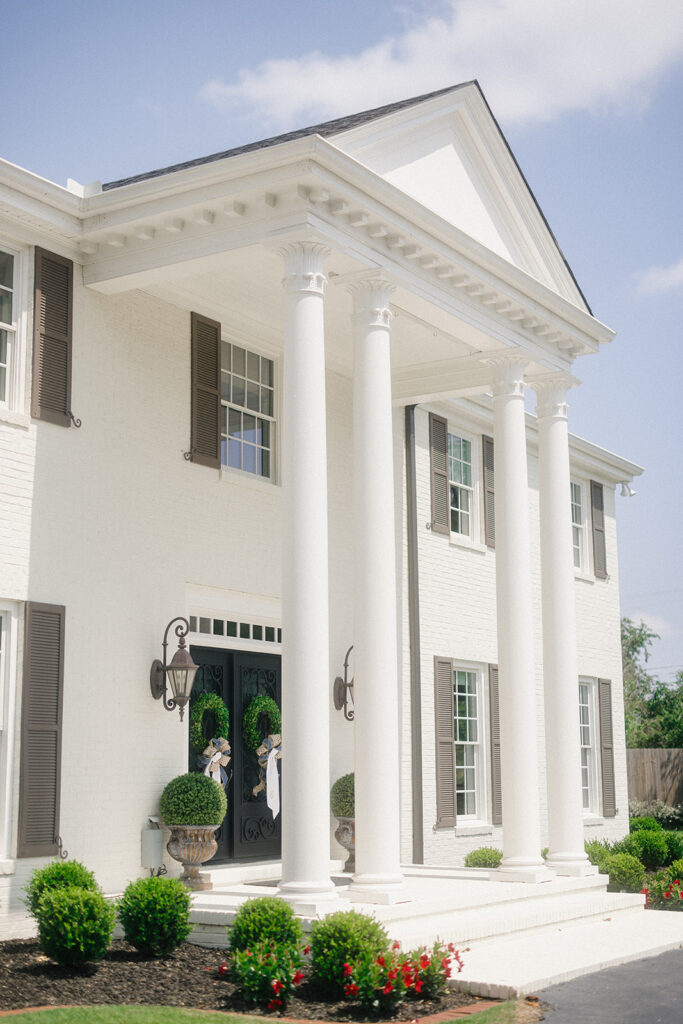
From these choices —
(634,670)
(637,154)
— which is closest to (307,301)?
(637,154)

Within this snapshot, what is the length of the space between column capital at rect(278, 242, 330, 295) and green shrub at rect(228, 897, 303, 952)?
5.19 metres

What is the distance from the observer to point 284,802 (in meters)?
9.57

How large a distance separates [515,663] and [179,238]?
589cm

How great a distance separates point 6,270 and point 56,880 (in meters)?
5.47

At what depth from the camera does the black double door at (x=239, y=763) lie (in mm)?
12648

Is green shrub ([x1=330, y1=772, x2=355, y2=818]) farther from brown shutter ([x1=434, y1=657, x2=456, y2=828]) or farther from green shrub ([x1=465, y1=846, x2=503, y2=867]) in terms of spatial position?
green shrub ([x1=465, y1=846, x2=503, y2=867])

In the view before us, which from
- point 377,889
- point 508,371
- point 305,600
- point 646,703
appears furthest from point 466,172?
point 646,703

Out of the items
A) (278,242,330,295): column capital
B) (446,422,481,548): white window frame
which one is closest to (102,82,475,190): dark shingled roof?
(278,242,330,295): column capital

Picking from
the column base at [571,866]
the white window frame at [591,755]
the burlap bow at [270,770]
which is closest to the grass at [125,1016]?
the burlap bow at [270,770]

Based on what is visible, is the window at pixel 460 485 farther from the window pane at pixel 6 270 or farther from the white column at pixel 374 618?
the window pane at pixel 6 270

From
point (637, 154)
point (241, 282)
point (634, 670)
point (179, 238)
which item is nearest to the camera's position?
point (179, 238)

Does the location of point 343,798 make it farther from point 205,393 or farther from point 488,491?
point 488,491

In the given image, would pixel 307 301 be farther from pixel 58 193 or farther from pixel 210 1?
pixel 210 1

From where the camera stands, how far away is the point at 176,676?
11.5 m
